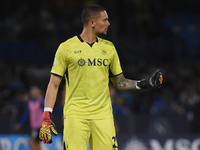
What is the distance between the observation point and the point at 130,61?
1487cm

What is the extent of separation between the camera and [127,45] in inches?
597

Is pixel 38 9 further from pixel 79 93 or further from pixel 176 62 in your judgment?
pixel 79 93

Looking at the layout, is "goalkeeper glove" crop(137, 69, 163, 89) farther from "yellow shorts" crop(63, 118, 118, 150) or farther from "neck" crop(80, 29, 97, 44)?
"neck" crop(80, 29, 97, 44)

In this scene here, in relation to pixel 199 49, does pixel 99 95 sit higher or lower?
lower

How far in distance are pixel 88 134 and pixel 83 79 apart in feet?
1.90

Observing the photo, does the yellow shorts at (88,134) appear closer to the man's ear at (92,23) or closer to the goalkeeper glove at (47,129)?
the goalkeeper glove at (47,129)

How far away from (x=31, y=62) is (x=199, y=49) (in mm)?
5277

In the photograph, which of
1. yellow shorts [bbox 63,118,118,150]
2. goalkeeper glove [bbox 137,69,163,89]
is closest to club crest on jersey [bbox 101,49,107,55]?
goalkeeper glove [bbox 137,69,163,89]

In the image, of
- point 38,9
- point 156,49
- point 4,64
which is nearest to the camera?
point 4,64

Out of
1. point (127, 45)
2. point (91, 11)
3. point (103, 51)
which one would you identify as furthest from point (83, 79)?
point (127, 45)

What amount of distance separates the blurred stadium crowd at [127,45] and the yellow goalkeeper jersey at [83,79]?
7017 millimetres

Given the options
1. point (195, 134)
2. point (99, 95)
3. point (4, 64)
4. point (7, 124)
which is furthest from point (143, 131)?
point (99, 95)

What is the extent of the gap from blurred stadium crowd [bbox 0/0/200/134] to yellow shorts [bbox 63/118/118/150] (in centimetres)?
701

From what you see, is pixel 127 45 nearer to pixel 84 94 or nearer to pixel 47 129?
pixel 84 94
